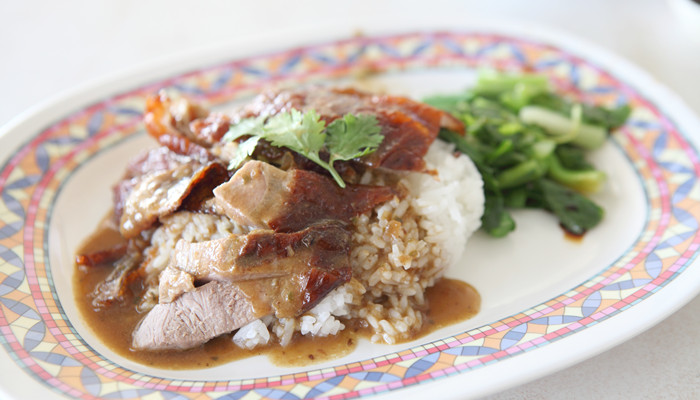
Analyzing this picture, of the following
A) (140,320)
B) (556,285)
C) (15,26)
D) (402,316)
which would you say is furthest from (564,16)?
(15,26)

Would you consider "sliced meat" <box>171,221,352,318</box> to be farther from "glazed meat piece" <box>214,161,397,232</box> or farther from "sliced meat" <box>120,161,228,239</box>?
"sliced meat" <box>120,161,228,239</box>

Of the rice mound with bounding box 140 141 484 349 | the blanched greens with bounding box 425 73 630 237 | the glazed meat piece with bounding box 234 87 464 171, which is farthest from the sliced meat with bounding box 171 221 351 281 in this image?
the blanched greens with bounding box 425 73 630 237

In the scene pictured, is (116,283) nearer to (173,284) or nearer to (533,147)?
(173,284)

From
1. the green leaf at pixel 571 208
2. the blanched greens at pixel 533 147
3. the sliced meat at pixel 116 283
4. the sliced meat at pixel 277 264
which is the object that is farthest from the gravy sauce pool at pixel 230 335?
the green leaf at pixel 571 208

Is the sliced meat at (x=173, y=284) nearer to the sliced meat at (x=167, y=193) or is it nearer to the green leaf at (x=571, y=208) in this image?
the sliced meat at (x=167, y=193)

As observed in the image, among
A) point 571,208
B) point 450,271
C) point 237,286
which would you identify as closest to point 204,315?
point 237,286
